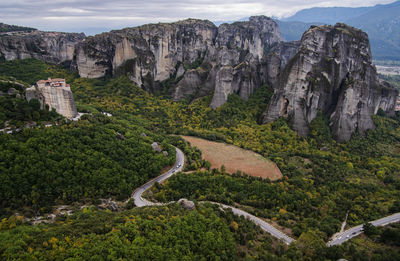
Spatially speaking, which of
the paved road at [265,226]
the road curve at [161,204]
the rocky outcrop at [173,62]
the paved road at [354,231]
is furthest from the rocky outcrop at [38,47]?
the paved road at [354,231]

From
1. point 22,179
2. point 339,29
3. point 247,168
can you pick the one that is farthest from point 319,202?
point 339,29

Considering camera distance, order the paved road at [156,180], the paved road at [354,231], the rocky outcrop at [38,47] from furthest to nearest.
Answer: the rocky outcrop at [38,47] < the paved road at [156,180] < the paved road at [354,231]

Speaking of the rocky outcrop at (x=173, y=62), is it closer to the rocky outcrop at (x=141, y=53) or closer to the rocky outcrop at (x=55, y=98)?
the rocky outcrop at (x=141, y=53)

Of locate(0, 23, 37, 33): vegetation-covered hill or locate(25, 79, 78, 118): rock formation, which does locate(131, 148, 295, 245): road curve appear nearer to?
locate(25, 79, 78, 118): rock formation

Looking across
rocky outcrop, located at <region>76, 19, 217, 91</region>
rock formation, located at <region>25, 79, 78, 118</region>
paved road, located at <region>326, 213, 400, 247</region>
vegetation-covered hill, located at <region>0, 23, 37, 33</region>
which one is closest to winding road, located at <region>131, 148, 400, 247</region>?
paved road, located at <region>326, 213, 400, 247</region>

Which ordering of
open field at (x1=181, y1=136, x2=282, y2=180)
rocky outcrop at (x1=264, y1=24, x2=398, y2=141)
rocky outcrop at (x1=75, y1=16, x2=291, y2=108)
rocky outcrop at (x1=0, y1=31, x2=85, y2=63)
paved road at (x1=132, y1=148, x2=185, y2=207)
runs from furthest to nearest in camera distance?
rocky outcrop at (x1=0, y1=31, x2=85, y2=63)
rocky outcrop at (x1=75, y1=16, x2=291, y2=108)
rocky outcrop at (x1=264, y1=24, x2=398, y2=141)
open field at (x1=181, y1=136, x2=282, y2=180)
paved road at (x1=132, y1=148, x2=185, y2=207)

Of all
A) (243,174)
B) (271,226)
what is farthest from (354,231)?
(243,174)

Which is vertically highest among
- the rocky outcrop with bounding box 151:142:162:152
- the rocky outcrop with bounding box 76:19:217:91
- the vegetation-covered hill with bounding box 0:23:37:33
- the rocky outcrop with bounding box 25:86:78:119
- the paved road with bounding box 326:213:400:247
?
the vegetation-covered hill with bounding box 0:23:37:33
